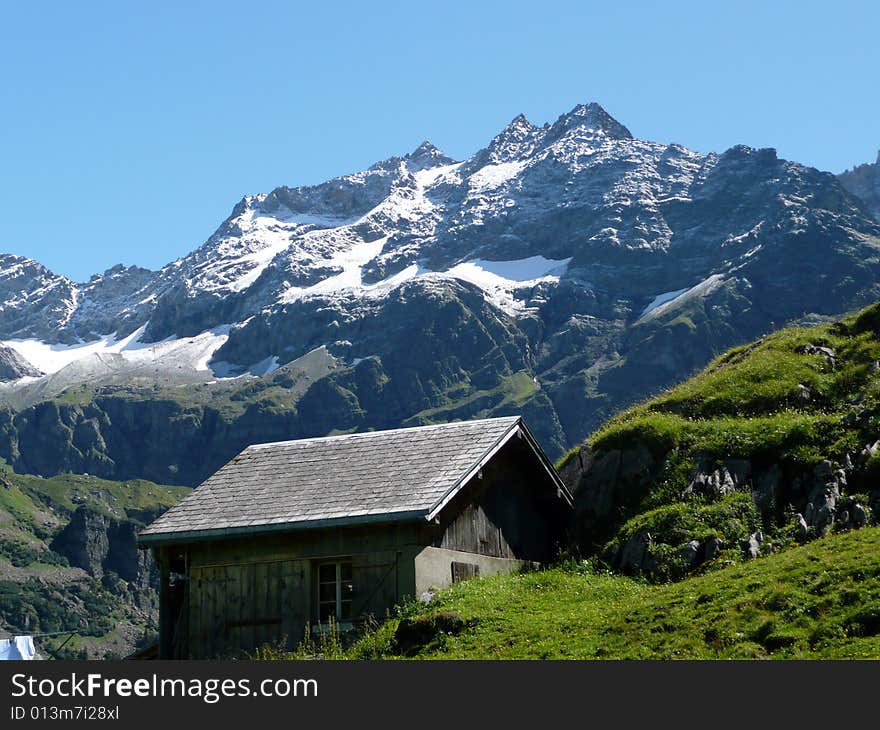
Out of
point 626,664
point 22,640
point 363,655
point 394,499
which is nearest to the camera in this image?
point 626,664

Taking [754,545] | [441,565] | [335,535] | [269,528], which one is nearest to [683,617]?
[754,545]

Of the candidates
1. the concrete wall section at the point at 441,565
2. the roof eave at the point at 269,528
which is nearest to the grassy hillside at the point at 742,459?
the concrete wall section at the point at 441,565

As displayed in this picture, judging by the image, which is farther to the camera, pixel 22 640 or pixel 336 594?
pixel 22 640


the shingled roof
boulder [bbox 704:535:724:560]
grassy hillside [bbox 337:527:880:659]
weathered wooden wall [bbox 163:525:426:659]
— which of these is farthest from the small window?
boulder [bbox 704:535:724:560]

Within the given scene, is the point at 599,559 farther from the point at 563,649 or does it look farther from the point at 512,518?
the point at 563,649

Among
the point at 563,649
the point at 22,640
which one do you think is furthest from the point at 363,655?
the point at 22,640

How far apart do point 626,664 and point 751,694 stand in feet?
6.71

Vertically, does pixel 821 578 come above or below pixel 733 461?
below

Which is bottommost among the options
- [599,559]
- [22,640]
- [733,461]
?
[22,640]

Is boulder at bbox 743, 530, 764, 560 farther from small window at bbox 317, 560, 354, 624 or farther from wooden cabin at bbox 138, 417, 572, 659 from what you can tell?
small window at bbox 317, 560, 354, 624

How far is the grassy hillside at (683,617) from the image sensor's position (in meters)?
20.8

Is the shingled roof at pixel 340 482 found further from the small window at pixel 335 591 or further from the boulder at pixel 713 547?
the boulder at pixel 713 547

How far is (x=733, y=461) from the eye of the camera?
3384 centimetres

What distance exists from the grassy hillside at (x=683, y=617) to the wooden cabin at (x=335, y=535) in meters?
2.15
